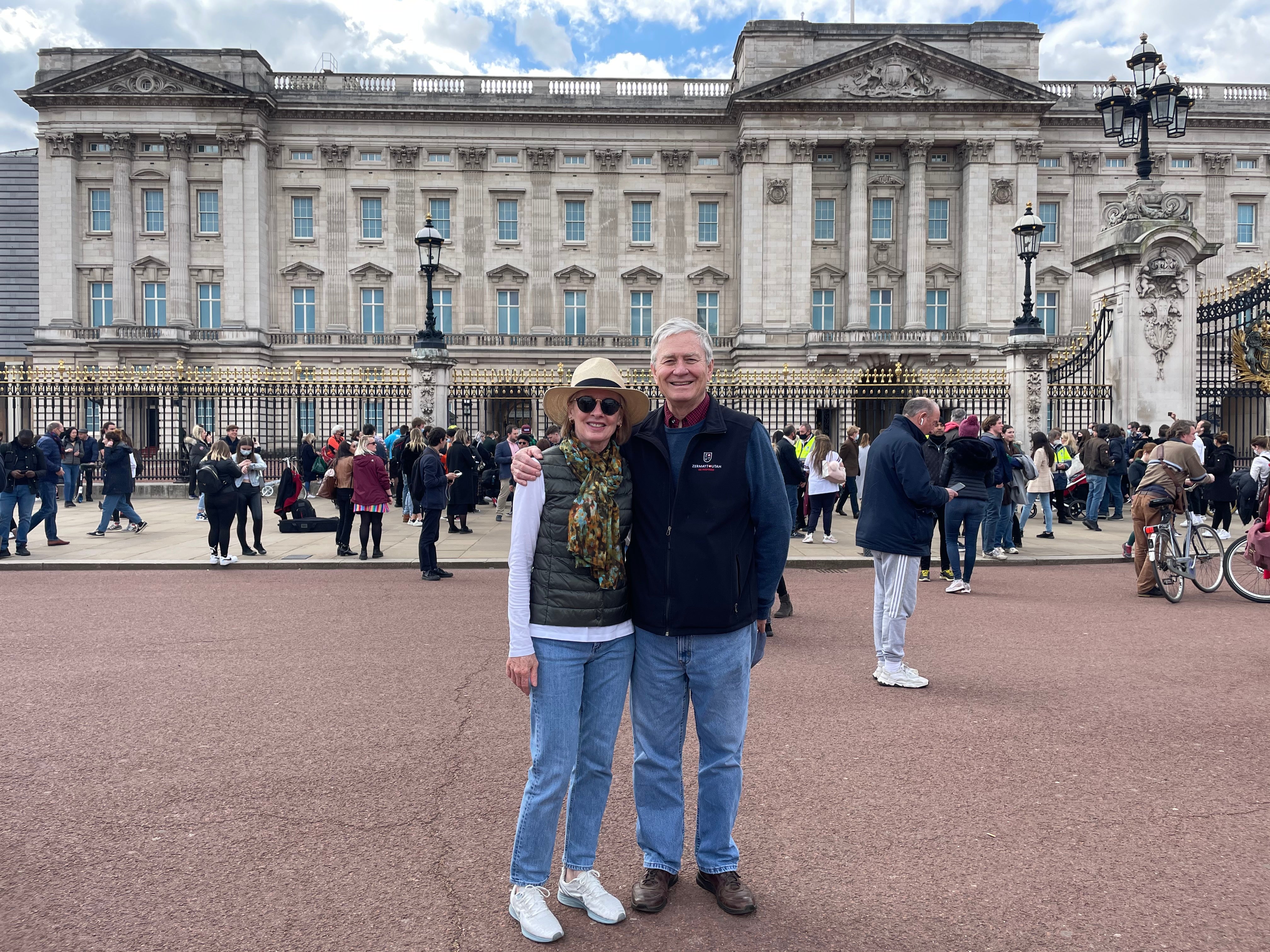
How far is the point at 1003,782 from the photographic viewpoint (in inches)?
185

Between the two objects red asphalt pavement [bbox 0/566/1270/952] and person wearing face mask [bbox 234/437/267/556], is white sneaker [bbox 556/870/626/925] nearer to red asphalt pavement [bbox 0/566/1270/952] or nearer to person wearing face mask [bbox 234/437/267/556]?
red asphalt pavement [bbox 0/566/1270/952]

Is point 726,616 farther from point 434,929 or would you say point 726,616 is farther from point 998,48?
point 998,48

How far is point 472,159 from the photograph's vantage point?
46.7 meters

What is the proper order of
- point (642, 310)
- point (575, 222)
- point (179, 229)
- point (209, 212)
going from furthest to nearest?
point (642, 310), point (575, 222), point (209, 212), point (179, 229)

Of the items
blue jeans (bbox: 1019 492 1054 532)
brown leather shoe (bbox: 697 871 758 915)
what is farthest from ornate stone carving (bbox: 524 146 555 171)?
brown leather shoe (bbox: 697 871 758 915)

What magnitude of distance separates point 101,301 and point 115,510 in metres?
35.5

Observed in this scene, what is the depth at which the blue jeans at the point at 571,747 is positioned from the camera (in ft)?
11.1

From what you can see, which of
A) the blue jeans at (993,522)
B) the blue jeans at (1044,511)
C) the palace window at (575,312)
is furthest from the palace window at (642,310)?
the blue jeans at (993,522)

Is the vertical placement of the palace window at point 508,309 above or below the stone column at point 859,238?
below

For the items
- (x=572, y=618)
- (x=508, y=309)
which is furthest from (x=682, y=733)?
(x=508, y=309)

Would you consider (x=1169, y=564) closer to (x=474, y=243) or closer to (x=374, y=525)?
(x=374, y=525)

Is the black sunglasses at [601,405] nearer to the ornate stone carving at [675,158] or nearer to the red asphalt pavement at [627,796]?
the red asphalt pavement at [627,796]

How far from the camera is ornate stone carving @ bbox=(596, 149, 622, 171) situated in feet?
154

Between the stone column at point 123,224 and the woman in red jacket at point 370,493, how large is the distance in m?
37.7
